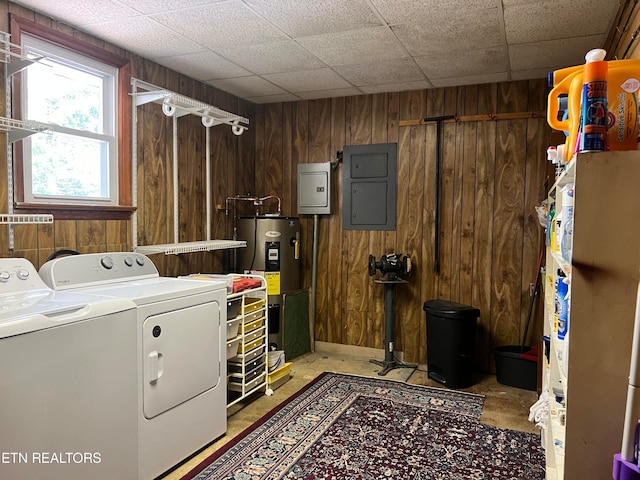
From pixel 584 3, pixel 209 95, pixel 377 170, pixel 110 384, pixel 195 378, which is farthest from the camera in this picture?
pixel 377 170

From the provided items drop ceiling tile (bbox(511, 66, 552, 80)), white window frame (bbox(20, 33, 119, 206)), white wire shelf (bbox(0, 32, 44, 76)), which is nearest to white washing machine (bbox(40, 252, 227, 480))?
white window frame (bbox(20, 33, 119, 206))

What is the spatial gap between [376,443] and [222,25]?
2.68 metres

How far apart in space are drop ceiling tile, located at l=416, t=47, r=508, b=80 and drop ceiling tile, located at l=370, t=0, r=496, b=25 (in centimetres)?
69

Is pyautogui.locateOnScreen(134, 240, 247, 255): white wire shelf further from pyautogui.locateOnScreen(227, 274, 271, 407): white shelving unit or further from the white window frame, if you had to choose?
pyautogui.locateOnScreen(227, 274, 271, 407): white shelving unit

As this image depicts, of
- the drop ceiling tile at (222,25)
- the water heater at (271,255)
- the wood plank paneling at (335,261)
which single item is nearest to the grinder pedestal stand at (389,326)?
the wood plank paneling at (335,261)

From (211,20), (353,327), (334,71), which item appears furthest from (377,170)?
(211,20)

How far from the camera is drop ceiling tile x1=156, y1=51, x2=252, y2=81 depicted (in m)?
3.35

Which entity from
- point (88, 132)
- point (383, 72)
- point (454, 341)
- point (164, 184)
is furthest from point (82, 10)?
point (454, 341)

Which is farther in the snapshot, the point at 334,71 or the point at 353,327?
the point at 353,327

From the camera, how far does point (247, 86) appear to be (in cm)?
413

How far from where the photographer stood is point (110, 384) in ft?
6.72

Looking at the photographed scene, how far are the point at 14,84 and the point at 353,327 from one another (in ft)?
11.0

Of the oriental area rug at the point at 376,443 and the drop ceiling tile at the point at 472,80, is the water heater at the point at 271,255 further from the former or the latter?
the drop ceiling tile at the point at 472,80

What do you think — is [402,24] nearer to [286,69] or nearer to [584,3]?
[584,3]
